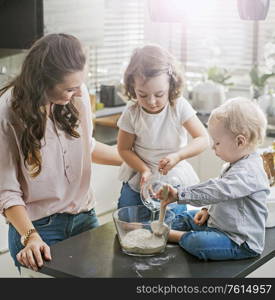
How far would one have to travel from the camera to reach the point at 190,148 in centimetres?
223

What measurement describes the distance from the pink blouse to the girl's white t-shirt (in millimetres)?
238

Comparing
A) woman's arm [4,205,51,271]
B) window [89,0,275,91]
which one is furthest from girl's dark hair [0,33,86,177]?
window [89,0,275,91]

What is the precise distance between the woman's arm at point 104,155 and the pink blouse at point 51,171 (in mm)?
115

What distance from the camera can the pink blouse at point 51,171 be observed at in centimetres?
193

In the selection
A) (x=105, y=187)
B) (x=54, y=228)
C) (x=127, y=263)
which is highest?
(x=127, y=263)

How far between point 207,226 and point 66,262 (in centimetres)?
42

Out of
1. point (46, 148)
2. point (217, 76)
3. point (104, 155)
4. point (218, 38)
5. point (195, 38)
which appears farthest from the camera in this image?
point (195, 38)

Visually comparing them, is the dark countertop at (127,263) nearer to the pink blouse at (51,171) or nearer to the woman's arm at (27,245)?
the woman's arm at (27,245)

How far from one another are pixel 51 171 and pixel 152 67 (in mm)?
504

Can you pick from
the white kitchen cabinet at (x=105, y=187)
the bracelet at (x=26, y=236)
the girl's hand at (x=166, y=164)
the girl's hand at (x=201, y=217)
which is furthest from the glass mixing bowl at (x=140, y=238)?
the white kitchen cabinet at (x=105, y=187)

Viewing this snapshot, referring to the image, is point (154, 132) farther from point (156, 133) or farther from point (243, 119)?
point (243, 119)

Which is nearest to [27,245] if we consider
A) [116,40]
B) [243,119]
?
[243,119]
